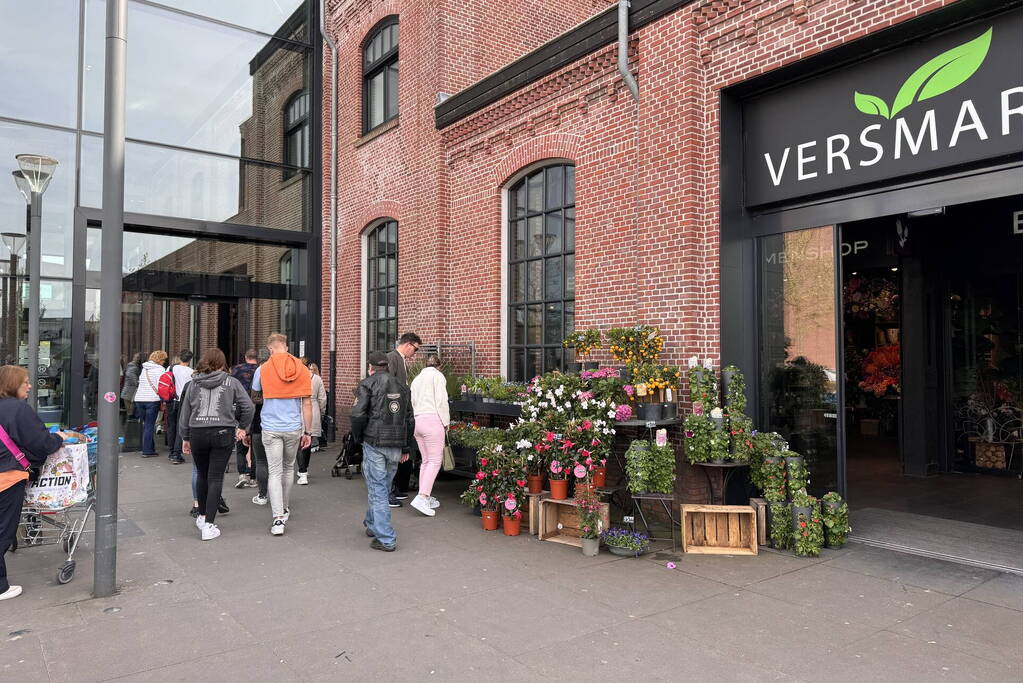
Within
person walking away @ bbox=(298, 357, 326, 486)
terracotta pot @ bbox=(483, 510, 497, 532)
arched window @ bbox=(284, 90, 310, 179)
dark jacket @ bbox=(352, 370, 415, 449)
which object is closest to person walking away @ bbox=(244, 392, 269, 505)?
person walking away @ bbox=(298, 357, 326, 486)

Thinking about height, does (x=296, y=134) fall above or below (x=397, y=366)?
above

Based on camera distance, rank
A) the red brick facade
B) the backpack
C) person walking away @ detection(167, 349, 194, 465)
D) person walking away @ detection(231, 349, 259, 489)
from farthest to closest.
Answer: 1. the backpack
2. person walking away @ detection(167, 349, 194, 465)
3. person walking away @ detection(231, 349, 259, 489)
4. the red brick facade

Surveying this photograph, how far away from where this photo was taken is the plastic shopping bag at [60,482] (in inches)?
219

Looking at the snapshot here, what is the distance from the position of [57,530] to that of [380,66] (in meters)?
10.1

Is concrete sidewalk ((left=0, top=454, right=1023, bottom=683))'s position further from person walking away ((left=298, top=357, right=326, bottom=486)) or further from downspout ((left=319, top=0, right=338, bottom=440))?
downspout ((left=319, top=0, right=338, bottom=440))

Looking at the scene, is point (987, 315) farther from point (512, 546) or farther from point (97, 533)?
point (97, 533)

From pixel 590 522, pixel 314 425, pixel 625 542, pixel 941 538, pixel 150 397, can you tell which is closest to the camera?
pixel 625 542

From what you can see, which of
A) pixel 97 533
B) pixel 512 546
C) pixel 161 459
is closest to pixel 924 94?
pixel 512 546

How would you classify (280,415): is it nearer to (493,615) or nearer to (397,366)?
(397,366)

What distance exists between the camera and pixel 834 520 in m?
6.38

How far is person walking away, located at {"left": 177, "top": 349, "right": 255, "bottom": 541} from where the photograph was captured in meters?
6.85

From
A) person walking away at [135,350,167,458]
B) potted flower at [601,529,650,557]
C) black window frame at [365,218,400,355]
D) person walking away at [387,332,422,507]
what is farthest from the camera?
black window frame at [365,218,400,355]

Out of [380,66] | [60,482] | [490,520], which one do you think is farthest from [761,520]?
[380,66]

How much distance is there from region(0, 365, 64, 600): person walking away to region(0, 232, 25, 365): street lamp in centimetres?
817
